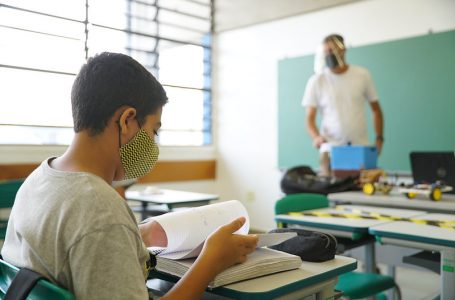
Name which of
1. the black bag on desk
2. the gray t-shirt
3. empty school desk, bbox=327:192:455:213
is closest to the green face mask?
the gray t-shirt

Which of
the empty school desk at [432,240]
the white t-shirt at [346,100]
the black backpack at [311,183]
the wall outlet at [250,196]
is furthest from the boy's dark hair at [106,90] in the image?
the wall outlet at [250,196]

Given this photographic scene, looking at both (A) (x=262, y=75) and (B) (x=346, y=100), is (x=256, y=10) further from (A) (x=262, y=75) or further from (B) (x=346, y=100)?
(B) (x=346, y=100)

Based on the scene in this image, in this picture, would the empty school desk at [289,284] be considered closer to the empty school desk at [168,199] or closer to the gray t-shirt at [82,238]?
the gray t-shirt at [82,238]

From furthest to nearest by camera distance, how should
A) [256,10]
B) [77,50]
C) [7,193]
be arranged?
[256,10], [77,50], [7,193]

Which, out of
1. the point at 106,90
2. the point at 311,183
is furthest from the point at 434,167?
the point at 106,90

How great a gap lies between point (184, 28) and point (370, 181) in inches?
141

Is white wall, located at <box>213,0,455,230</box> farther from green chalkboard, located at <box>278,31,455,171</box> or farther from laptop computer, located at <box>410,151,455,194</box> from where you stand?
laptop computer, located at <box>410,151,455,194</box>

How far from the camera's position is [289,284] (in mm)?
1046

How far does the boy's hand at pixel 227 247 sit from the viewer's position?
991mm

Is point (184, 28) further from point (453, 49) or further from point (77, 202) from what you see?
point (77, 202)

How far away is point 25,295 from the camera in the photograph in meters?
0.79

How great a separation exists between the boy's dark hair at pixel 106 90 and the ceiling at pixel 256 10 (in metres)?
4.16

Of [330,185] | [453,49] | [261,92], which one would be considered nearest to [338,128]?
[330,185]

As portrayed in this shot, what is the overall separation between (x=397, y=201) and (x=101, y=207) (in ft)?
6.96
